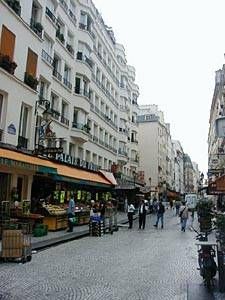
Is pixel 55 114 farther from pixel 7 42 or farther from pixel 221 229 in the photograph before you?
pixel 221 229

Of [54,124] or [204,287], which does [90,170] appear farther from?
[204,287]

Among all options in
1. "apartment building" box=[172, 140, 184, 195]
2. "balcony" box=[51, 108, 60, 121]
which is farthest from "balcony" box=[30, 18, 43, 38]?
"apartment building" box=[172, 140, 184, 195]

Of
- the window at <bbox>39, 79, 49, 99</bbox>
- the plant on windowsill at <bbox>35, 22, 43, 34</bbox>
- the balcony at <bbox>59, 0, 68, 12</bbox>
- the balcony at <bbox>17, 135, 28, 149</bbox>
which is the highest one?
the balcony at <bbox>59, 0, 68, 12</bbox>

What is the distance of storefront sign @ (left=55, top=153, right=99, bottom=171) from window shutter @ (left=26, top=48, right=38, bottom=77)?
541 centimetres

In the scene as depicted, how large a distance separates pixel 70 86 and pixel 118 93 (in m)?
21.3

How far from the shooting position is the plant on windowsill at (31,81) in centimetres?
2111

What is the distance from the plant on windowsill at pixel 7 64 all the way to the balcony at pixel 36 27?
3.88 m

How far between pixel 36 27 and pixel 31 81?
140 inches

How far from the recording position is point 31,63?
21.8m

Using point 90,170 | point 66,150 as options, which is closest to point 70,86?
point 66,150

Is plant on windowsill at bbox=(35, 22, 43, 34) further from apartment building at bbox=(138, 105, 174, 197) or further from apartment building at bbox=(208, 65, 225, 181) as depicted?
apartment building at bbox=(138, 105, 174, 197)

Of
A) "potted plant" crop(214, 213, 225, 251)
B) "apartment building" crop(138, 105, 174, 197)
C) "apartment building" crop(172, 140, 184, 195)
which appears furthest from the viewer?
"apartment building" crop(172, 140, 184, 195)

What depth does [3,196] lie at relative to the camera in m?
19.1

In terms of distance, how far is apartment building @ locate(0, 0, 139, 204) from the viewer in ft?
64.4
